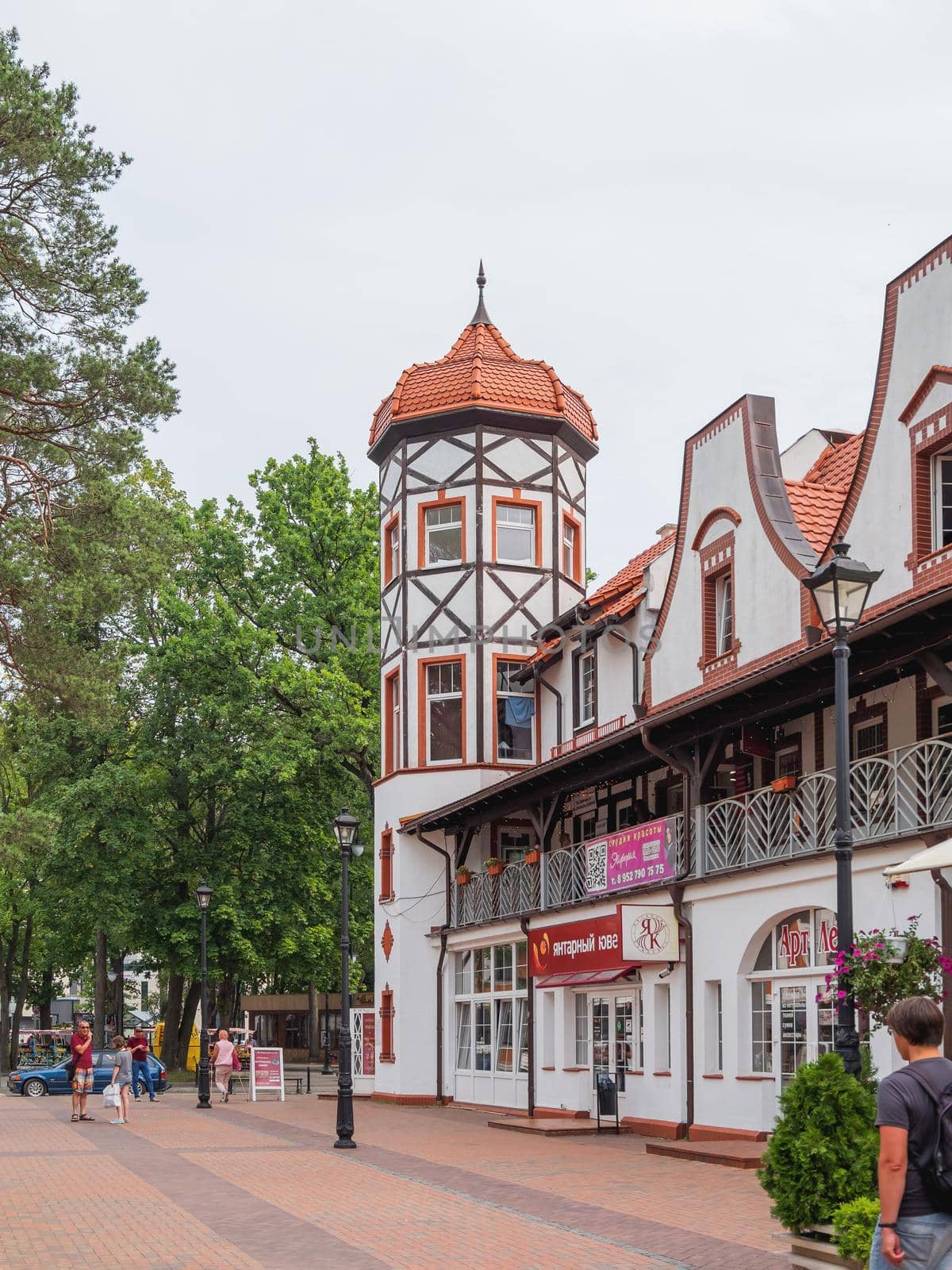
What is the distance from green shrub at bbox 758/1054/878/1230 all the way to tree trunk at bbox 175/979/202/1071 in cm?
3893

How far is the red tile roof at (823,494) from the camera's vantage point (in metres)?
22.8

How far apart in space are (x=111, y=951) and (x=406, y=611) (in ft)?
72.6

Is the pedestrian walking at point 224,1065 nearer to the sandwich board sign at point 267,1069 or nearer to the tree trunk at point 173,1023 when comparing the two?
the sandwich board sign at point 267,1069

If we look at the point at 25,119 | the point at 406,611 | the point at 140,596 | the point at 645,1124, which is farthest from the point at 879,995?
the point at 406,611

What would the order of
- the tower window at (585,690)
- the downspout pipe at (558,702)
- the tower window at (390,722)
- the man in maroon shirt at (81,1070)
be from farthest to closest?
the tower window at (390,722)
the downspout pipe at (558,702)
the tower window at (585,690)
the man in maroon shirt at (81,1070)

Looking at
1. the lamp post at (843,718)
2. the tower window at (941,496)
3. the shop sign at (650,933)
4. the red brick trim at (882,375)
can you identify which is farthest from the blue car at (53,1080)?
the lamp post at (843,718)

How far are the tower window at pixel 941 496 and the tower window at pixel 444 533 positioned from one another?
15.8 meters

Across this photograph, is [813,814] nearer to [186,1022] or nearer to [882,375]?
[882,375]

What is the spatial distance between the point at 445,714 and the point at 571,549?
188 inches

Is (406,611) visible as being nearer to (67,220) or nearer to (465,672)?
(465,672)

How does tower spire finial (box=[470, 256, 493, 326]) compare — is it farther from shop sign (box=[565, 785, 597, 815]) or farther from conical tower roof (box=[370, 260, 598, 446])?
shop sign (box=[565, 785, 597, 815])

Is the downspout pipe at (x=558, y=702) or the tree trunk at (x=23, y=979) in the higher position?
the downspout pipe at (x=558, y=702)

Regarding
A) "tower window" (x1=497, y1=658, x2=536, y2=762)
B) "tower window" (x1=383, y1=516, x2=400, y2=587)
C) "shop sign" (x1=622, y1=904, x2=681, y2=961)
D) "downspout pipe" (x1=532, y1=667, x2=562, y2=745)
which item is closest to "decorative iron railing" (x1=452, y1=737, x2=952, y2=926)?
"shop sign" (x1=622, y1=904, x2=681, y2=961)

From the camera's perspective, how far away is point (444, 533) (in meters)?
34.1
